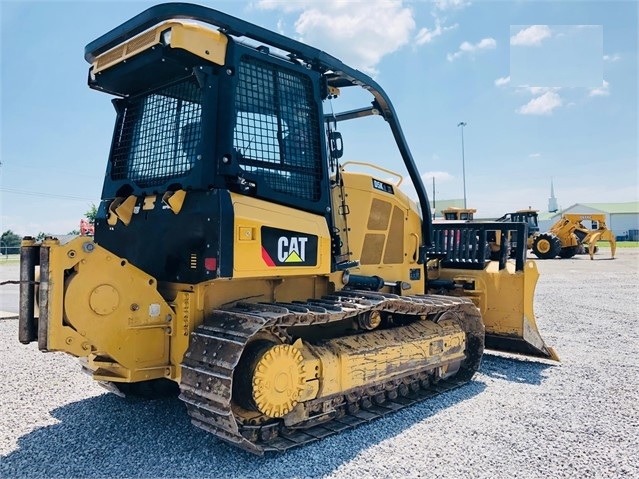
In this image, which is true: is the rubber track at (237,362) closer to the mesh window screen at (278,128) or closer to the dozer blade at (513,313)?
the mesh window screen at (278,128)

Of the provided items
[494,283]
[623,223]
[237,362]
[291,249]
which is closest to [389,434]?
[237,362]

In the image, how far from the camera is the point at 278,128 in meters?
4.68

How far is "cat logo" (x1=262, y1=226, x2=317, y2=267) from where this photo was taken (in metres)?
4.29

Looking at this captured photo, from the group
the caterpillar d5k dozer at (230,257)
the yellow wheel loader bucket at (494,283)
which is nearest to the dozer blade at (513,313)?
the yellow wheel loader bucket at (494,283)

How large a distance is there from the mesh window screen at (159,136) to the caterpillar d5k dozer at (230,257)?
0.02 metres

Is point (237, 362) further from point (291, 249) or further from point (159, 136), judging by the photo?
point (159, 136)

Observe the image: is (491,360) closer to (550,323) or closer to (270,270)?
(550,323)

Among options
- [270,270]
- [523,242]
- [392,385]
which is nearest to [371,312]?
[392,385]

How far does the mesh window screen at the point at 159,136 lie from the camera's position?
14.8 feet

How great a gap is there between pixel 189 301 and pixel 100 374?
38.0 inches

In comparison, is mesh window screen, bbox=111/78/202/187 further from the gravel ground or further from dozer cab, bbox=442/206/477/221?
dozer cab, bbox=442/206/477/221

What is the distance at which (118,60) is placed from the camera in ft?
14.7

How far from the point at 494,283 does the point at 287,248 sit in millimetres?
3886

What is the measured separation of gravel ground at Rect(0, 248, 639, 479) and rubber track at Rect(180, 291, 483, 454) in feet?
0.54
